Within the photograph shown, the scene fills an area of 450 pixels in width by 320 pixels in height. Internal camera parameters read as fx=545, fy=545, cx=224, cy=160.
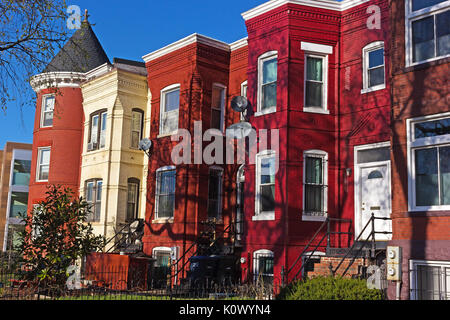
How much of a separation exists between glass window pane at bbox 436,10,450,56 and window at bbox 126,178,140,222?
45.4ft

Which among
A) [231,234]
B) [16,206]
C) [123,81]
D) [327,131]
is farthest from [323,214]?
[16,206]

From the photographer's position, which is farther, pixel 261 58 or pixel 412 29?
pixel 261 58

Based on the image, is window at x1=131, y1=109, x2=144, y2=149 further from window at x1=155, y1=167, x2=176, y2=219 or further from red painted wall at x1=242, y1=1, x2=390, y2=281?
red painted wall at x1=242, y1=1, x2=390, y2=281

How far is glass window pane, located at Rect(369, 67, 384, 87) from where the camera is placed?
16188 mm

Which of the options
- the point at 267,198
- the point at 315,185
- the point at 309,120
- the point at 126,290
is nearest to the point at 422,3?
the point at 309,120

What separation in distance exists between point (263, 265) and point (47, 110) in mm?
15521

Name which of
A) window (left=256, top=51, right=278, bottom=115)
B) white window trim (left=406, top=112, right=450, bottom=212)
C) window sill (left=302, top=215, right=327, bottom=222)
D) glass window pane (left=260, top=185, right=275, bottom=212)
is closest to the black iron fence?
window sill (left=302, top=215, right=327, bottom=222)

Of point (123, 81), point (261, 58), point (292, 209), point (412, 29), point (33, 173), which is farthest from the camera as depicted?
point (33, 173)

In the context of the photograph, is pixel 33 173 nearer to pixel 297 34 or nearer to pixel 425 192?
pixel 297 34

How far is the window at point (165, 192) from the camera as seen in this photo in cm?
2030

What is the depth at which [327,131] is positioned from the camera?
16969 millimetres

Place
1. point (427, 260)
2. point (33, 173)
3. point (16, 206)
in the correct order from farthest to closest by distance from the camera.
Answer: point (16, 206) → point (33, 173) → point (427, 260)

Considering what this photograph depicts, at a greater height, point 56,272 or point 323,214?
point 323,214

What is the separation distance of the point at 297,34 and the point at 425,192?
6.93m
